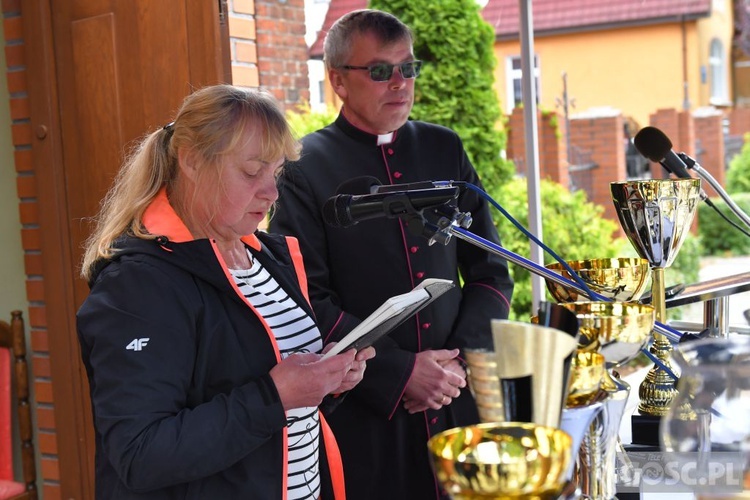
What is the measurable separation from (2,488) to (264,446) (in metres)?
1.73

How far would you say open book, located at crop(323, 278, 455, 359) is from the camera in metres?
1.56

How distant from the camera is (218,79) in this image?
267cm

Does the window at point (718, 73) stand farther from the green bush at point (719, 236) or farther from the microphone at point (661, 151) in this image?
the microphone at point (661, 151)

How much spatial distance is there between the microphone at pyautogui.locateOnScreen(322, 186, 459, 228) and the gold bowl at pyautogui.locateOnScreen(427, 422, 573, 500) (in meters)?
0.52

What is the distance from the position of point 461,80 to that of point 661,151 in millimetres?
5254

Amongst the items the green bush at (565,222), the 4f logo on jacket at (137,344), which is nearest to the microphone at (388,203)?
the 4f logo on jacket at (137,344)

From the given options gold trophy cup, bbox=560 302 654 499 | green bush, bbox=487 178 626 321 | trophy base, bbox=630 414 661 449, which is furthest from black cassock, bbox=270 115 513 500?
green bush, bbox=487 178 626 321

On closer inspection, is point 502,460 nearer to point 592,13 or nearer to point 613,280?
point 613,280

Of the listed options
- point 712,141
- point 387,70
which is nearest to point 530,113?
point 387,70

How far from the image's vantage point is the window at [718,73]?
20625 mm

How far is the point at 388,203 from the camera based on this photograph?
58.5 inches

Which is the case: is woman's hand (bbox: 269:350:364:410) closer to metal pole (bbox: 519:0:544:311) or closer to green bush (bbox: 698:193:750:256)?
metal pole (bbox: 519:0:544:311)

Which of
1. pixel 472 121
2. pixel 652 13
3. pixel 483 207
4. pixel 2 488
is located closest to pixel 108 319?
pixel 483 207

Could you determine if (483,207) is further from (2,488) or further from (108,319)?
(2,488)
